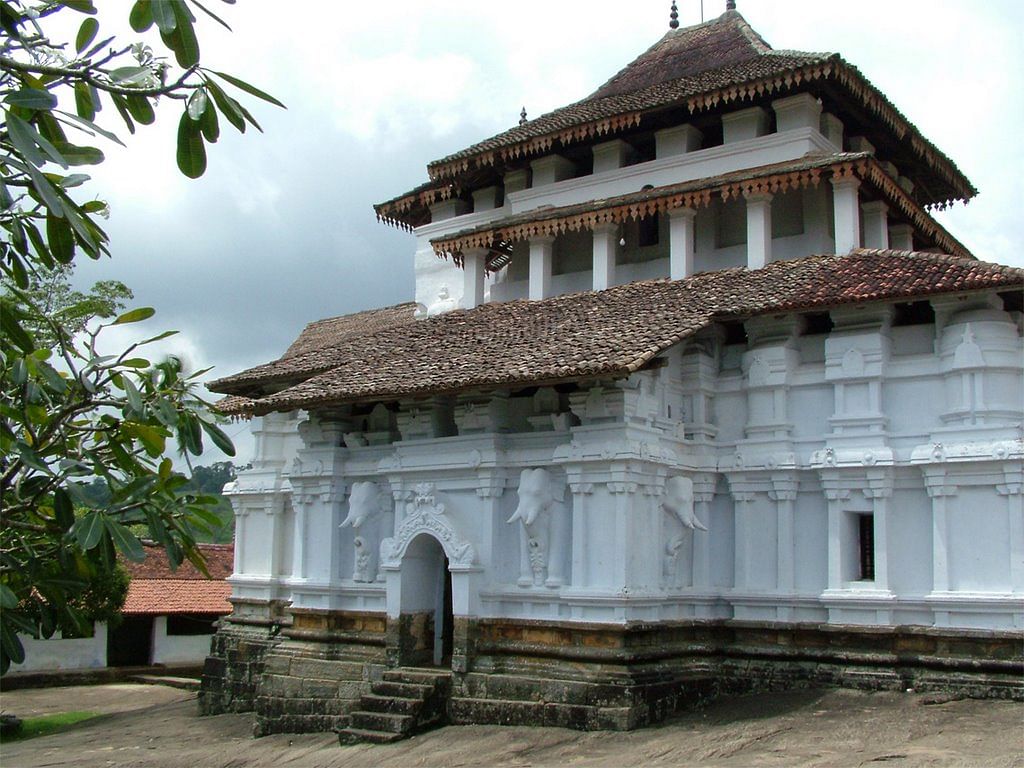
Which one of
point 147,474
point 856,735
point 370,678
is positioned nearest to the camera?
point 147,474

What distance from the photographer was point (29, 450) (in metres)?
4.74

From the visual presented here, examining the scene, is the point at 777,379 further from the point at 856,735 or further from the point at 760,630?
the point at 856,735

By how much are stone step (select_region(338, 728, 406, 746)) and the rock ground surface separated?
0.34 ft

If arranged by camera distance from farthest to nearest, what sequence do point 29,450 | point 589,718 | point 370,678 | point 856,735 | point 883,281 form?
point 370,678 < point 883,281 < point 589,718 < point 856,735 < point 29,450

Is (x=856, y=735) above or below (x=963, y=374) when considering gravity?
below

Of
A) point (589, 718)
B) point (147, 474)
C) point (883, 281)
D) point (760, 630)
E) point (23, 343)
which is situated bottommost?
point (589, 718)

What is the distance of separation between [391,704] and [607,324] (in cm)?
564

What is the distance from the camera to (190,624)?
30.5 metres

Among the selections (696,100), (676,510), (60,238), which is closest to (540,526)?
(676,510)

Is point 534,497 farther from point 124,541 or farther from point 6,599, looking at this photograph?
point 6,599

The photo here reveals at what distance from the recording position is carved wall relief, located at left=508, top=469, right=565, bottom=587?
14.2 m

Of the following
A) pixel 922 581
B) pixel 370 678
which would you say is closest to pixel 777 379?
pixel 922 581

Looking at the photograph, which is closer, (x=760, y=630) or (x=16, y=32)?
(x=16, y=32)

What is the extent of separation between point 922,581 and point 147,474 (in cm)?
1069
